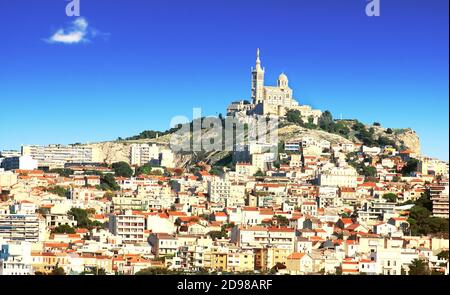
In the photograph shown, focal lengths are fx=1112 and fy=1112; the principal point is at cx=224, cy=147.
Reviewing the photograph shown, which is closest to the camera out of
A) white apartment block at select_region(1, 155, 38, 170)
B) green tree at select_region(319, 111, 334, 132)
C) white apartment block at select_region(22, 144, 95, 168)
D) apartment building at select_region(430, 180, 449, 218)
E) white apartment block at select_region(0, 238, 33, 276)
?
white apartment block at select_region(0, 238, 33, 276)

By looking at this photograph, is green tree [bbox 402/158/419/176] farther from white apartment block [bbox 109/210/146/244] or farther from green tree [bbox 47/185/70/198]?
white apartment block [bbox 109/210/146/244]

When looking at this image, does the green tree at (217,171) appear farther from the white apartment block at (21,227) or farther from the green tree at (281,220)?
the white apartment block at (21,227)

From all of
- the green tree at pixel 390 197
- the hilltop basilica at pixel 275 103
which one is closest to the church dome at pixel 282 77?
the hilltop basilica at pixel 275 103

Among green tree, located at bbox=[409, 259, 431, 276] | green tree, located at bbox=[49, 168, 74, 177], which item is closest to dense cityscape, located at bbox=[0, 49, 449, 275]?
green tree, located at bbox=[409, 259, 431, 276]

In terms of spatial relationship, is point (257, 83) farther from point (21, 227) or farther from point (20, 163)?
point (21, 227)

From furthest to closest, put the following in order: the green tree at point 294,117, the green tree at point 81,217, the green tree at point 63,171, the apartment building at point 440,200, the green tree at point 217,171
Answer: the green tree at point 294,117 → the green tree at point 63,171 → the green tree at point 217,171 → the apartment building at point 440,200 → the green tree at point 81,217

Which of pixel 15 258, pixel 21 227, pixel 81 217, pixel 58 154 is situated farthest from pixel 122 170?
pixel 15 258

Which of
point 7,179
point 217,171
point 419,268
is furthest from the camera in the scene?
point 217,171

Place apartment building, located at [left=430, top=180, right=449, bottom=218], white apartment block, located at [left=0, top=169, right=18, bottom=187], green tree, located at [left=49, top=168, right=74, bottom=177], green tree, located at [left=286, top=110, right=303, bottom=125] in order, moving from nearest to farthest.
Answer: apartment building, located at [left=430, top=180, right=449, bottom=218], white apartment block, located at [left=0, top=169, right=18, bottom=187], green tree, located at [left=49, top=168, right=74, bottom=177], green tree, located at [left=286, top=110, right=303, bottom=125]
